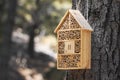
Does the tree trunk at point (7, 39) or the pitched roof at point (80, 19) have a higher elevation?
the tree trunk at point (7, 39)

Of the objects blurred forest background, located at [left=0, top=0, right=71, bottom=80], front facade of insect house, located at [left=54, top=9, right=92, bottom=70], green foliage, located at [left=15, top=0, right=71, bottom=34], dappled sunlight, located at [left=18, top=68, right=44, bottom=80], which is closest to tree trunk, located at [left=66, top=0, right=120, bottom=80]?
front facade of insect house, located at [left=54, top=9, right=92, bottom=70]

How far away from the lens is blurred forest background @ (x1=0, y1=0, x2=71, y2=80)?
12.0 metres

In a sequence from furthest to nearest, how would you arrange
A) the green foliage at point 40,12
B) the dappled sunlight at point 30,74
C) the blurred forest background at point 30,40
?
the dappled sunlight at point 30,74 < the green foliage at point 40,12 < the blurred forest background at point 30,40

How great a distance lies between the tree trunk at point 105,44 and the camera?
290 cm

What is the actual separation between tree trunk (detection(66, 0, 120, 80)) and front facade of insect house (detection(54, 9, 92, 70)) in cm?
7

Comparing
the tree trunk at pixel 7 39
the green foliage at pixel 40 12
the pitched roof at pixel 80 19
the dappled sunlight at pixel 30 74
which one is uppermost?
the green foliage at pixel 40 12

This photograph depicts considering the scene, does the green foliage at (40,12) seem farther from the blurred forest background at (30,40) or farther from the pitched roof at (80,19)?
the pitched roof at (80,19)

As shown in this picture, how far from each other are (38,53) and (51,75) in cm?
602

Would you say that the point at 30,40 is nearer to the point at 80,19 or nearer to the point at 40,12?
the point at 40,12

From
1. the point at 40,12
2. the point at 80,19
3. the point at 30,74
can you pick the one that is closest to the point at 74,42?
the point at 80,19

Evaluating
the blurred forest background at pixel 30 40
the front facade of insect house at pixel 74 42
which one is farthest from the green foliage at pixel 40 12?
the front facade of insect house at pixel 74 42

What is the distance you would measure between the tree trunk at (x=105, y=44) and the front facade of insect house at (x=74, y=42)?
0.07 metres

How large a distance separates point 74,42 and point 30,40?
1673cm

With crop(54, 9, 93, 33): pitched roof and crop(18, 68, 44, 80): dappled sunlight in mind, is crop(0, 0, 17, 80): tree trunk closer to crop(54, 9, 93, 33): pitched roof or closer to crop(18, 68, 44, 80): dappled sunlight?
crop(18, 68, 44, 80): dappled sunlight
